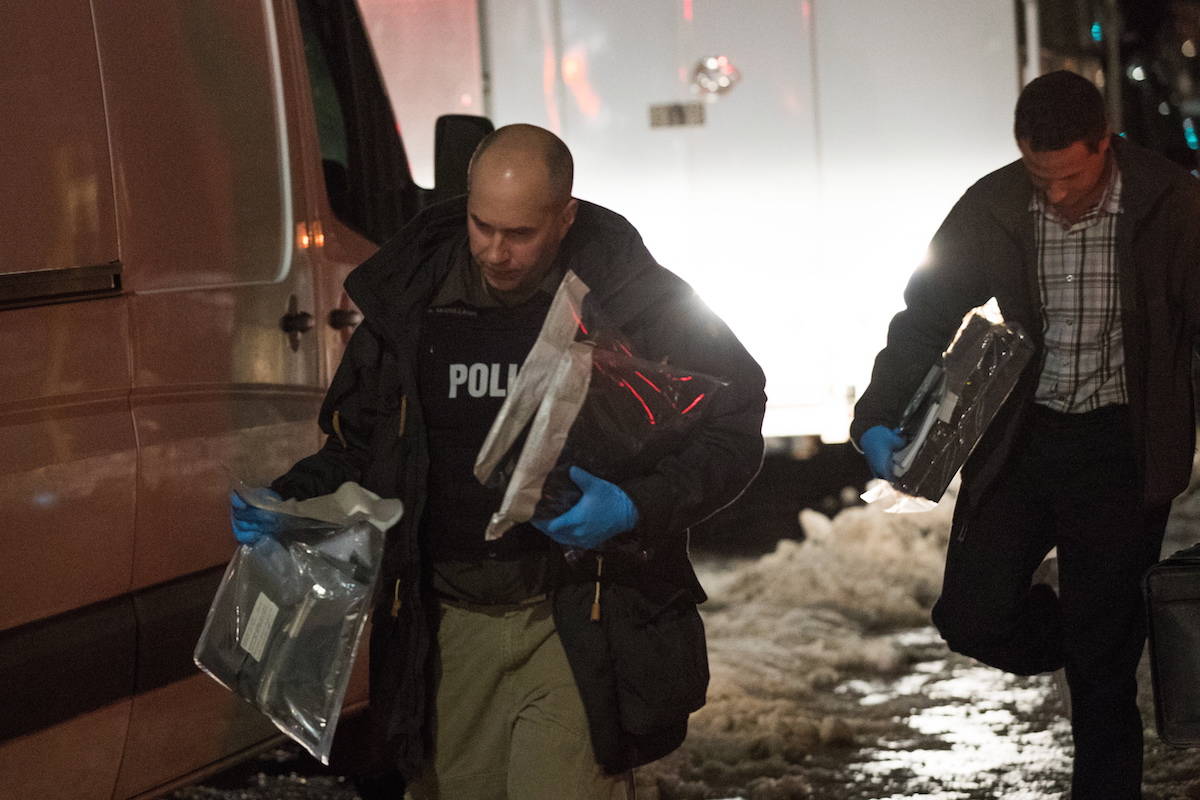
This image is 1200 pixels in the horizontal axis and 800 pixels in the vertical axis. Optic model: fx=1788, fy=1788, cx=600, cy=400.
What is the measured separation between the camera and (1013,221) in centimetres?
412

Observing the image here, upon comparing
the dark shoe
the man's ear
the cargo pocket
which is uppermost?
the man's ear

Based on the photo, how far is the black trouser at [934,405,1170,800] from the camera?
413 cm

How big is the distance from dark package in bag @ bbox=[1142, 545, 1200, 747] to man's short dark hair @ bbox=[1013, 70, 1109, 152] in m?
0.94

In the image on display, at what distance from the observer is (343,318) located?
468 centimetres

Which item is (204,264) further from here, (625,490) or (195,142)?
(625,490)

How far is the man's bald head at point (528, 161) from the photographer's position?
300 centimetres

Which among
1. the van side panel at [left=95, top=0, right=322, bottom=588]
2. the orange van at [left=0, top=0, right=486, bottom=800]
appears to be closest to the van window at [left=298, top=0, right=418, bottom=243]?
the orange van at [left=0, top=0, right=486, bottom=800]

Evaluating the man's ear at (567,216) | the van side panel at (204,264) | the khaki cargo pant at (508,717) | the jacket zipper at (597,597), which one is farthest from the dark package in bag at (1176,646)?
the van side panel at (204,264)

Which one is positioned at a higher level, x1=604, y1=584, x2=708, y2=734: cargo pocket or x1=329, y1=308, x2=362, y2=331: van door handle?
x1=329, y1=308, x2=362, y2=331: van door handle

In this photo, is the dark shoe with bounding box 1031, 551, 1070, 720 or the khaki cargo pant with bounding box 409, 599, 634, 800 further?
the dark shoe with bounding box 1031, 551, 1070, 720

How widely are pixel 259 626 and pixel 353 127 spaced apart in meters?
2.28

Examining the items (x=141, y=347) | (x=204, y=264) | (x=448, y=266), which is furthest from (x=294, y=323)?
(x=448, y=266)

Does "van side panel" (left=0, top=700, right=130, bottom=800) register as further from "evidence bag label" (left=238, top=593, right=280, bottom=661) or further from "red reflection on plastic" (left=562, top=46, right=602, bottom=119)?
"red reflection on plastic" (left=562, top=46, right=602, bottom=119)

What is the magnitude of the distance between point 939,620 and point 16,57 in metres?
2.51
